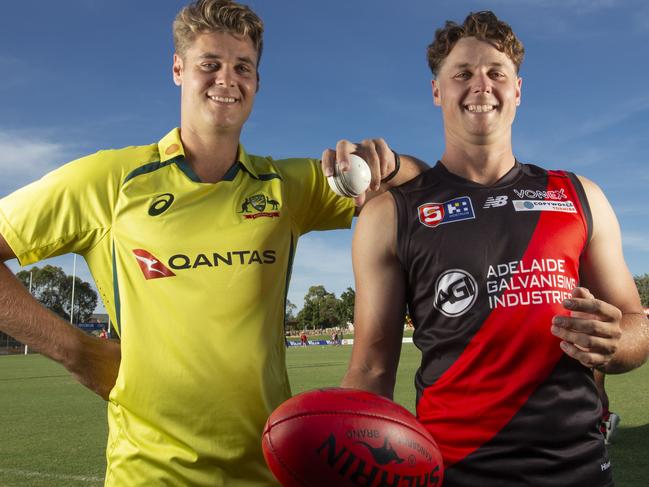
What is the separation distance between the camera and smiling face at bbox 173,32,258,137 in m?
2.89

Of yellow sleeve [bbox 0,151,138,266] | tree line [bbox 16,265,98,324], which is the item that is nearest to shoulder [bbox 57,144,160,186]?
yellow sleeve [bbox 0,151,138,266]

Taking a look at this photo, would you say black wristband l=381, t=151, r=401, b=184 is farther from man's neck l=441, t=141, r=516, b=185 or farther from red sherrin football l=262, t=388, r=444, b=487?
red sherrin football l=262, t=388, r=444, b=487

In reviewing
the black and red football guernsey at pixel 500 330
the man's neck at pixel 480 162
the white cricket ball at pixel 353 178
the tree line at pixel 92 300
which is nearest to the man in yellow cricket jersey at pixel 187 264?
the white cricket ball at pixel 353 178

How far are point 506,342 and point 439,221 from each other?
0.57 meters

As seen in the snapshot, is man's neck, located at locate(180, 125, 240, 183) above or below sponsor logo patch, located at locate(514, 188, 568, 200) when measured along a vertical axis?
above

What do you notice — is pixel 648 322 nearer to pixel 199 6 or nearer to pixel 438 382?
pixel 438 382

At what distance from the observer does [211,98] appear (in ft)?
9.50

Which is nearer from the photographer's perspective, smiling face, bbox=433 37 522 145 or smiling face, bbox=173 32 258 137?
smiling face, bbox=433 37 522 145

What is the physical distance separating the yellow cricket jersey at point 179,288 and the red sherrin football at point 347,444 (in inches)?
21.8

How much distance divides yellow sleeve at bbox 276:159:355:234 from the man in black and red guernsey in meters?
0.35

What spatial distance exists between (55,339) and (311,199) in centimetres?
135

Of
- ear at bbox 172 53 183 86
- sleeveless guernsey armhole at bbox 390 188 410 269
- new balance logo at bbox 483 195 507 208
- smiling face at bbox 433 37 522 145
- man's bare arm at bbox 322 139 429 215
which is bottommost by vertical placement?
sleeveless guernsey armhole at bbox 390 188 410 269

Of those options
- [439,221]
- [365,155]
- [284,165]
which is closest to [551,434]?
[439,221]

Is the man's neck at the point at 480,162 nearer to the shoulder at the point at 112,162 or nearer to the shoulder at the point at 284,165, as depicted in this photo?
the shoulder at the point at 284,165
